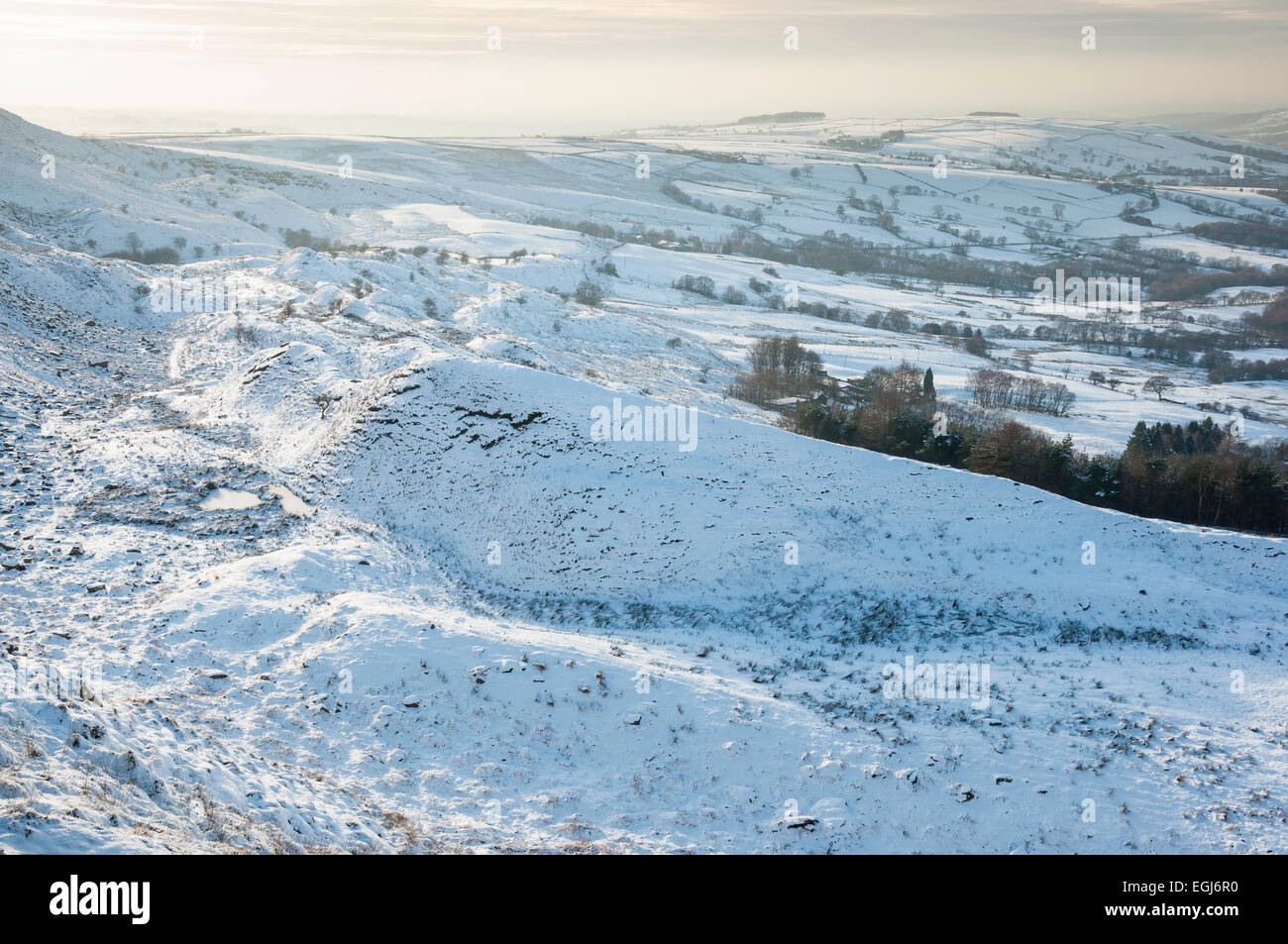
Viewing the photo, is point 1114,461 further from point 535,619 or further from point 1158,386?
point 1158,386

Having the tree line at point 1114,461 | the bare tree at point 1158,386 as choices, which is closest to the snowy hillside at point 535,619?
the tree line at point 1114,461

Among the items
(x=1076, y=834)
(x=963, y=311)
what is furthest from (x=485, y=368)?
(x=963, y=311)

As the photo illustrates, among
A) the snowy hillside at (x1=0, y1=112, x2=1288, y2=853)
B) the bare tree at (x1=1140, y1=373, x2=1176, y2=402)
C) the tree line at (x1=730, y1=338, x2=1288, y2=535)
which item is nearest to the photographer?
the snowy hillside at (x1=0, y1=112, x2=1288, y2=853)

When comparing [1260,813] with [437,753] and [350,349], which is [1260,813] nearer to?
[437,753]

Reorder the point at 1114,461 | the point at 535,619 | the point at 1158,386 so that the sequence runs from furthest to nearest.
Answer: the point at 1158,386
the point at 1114,461
the point at 535,619

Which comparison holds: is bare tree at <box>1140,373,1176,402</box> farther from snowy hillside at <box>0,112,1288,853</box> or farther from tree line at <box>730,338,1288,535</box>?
tree line at <box>730,338,1288,535</box>

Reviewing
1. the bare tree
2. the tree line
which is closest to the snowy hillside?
the tree line

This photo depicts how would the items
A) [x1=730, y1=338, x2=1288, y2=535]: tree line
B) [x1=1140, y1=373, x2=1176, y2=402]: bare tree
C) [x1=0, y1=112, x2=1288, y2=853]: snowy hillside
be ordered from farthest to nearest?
[x1=1140, y1=373, x2=1176, y2=402]: bare tree
[x1=730, y1=338, x2=1288, y2=535]: tree line
[x1=0, y1=112, x2=1288, y2=853]: snowy hillside

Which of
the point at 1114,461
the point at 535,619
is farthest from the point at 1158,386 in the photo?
the point at 535,619

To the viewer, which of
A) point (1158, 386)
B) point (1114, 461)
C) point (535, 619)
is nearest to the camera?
point (535, 619)
